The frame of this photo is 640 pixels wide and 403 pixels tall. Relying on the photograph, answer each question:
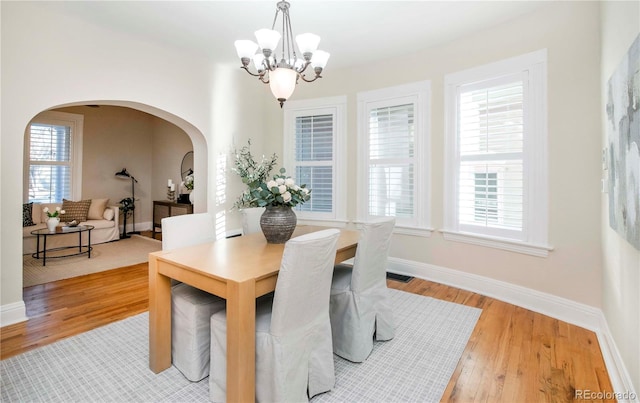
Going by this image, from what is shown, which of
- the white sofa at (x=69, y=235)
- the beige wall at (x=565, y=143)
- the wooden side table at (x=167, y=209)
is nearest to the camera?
the beige wall at (x=565, y=143)

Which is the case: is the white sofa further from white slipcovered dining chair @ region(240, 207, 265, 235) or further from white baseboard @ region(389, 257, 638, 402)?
white baseboard @ region(389, 257, 638, 402)

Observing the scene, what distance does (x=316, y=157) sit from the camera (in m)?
4.62

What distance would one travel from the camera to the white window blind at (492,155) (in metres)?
3.03

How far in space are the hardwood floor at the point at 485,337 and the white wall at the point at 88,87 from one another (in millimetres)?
404

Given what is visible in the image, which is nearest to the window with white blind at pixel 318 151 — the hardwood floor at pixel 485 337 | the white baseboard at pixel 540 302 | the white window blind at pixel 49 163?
the white baseboard at pixel 540 302

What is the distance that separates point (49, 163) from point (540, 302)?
7925mm

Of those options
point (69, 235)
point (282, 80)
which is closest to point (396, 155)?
point (282, 80)

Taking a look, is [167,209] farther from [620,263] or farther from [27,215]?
[620,263]

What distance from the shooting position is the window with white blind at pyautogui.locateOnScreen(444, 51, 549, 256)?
2877mm

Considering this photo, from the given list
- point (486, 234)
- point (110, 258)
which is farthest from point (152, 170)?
point (486, 234)

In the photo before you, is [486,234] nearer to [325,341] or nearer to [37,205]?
[325,341]

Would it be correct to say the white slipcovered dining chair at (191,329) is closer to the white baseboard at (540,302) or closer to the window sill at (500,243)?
the white baseboard at (540,302)

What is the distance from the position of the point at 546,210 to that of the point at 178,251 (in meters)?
3.16

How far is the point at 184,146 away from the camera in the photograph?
267 inches
